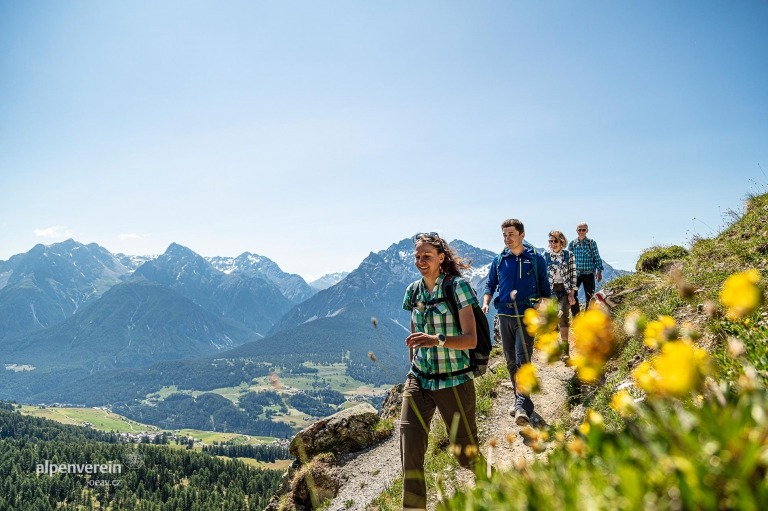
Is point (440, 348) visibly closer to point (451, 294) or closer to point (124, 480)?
point (451, 294)

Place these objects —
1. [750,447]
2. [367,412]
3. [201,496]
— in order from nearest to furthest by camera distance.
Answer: [750,447] < [367,412] < [201,496]

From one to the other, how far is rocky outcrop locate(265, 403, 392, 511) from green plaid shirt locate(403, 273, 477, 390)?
36.6 feet

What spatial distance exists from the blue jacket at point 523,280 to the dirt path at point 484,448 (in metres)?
2.21

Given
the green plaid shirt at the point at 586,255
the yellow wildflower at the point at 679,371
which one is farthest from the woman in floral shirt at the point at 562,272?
the yellow wildflower at the point at 679,371

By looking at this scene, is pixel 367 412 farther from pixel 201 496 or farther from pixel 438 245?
pixel 201 496

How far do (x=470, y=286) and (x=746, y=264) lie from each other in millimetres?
7173

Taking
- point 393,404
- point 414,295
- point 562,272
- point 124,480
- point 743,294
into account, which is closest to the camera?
point 743,294

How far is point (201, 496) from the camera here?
451 feet

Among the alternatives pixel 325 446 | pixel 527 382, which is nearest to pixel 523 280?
pixel 527 382

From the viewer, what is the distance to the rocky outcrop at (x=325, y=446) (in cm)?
1494

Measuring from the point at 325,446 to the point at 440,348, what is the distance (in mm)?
12774

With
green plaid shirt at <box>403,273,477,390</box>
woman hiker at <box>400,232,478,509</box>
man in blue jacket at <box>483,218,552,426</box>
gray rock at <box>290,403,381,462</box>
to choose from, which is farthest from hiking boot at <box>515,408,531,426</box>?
gray rock at <box>290,403,381,462</box>

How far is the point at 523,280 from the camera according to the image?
8195mm

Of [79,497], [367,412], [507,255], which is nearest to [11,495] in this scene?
[79,497]
